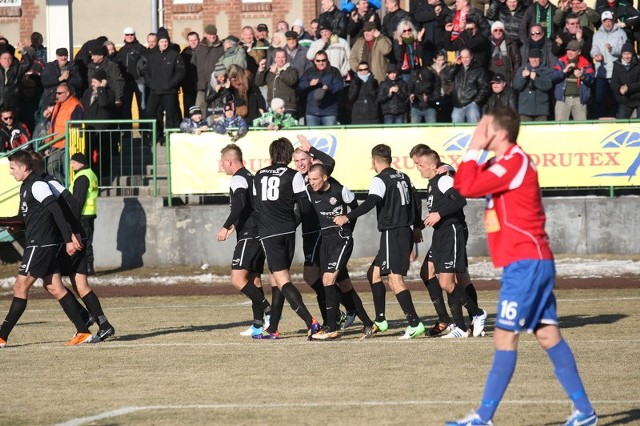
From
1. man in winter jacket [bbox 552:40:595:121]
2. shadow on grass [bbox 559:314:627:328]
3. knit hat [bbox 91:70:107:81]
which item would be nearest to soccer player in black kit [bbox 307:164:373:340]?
shadow on grass [bbox 559:314:627:328]

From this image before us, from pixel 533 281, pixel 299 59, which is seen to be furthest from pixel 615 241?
pixel 533 281

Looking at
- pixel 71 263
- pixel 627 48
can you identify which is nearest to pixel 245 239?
pixel 71 263

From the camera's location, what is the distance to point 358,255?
21.5 metres

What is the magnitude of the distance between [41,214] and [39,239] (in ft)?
0.85

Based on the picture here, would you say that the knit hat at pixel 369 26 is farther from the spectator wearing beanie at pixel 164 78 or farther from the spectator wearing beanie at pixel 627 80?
the spectator wearing beanie at pixel 627 80

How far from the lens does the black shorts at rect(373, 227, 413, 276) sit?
1297 centimetres

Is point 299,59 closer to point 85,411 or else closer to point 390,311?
point 390,311

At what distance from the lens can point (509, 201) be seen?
25.4 feet

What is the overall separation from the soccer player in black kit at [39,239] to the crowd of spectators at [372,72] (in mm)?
8946

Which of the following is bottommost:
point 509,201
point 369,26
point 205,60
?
point 509,201

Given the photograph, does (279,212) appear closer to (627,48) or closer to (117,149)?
(117,149)

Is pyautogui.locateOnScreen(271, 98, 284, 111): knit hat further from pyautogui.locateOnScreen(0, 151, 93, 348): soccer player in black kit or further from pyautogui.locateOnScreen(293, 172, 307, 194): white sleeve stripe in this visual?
pyautogui.locateOnScreen(0, 151, 93, 348): soccer player in black kit

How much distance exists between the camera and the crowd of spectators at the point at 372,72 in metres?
21.2

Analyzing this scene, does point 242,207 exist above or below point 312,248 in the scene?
above
